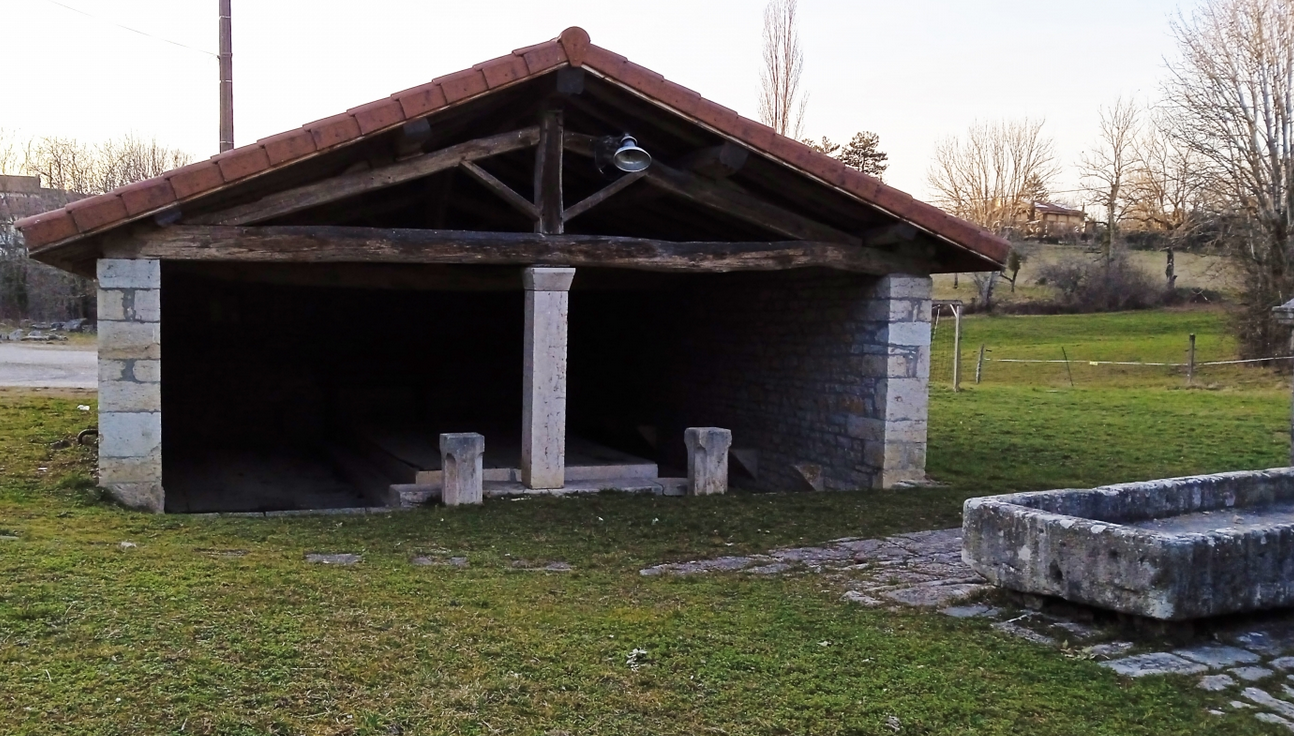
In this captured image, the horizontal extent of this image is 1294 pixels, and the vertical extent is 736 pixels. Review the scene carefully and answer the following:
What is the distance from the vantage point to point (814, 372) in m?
Result: 9.83

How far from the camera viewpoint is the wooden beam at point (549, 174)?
25.7 ft

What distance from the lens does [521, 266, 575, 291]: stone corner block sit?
316 inches

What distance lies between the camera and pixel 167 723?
3.12 m

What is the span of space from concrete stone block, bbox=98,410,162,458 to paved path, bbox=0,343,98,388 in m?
9.94

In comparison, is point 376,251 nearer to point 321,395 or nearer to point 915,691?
point 915,691

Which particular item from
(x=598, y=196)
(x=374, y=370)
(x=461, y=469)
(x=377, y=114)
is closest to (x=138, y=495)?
(x=461, y=469)

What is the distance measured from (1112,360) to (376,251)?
70.9 feet

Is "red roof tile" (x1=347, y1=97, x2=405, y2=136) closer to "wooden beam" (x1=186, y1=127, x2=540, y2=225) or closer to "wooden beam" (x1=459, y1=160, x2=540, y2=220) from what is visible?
"wooden beam" (x1=186, y1=127, x2=540, y2=225)

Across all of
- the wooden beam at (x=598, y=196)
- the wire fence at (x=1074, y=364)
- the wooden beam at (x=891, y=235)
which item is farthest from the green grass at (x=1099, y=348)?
the wooden beam at (x=598, y=196)

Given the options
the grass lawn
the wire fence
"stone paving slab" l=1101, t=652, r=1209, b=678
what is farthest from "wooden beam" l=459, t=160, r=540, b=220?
the wire fence

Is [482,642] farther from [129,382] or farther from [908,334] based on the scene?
[908,334]

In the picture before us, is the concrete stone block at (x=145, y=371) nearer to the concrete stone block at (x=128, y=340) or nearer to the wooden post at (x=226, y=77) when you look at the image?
the concrete stone block at (x=128, y=340)

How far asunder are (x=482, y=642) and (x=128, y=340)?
4.41 m

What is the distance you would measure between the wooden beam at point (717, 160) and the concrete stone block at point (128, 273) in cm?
401
